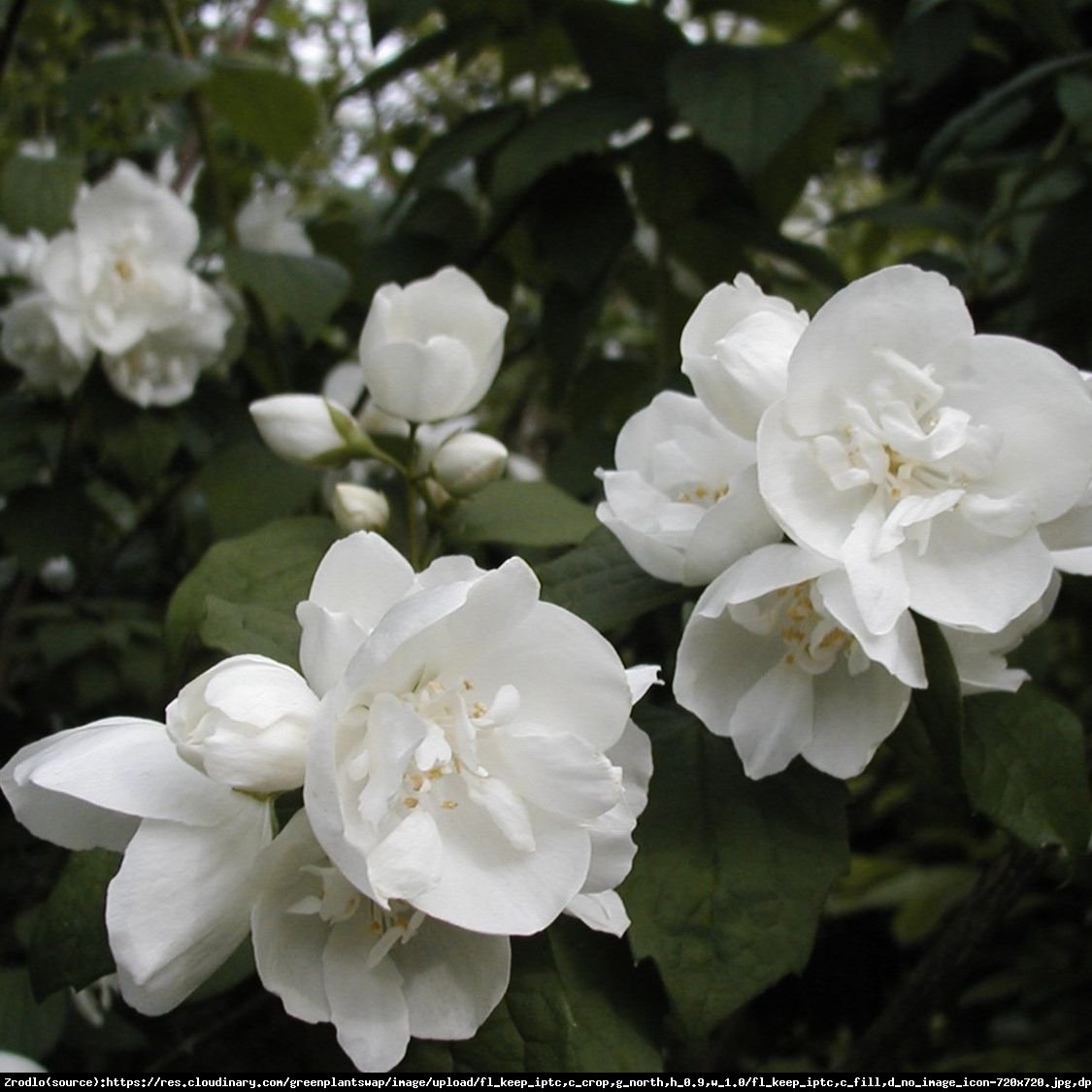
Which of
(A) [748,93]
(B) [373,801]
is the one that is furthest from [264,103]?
(B) [373,801]

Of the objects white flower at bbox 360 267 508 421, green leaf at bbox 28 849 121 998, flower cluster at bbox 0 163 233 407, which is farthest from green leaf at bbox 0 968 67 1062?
flower cluster at bbox 0 163 233 407

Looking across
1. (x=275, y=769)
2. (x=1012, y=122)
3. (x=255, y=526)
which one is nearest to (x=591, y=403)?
(x=255, y=526)

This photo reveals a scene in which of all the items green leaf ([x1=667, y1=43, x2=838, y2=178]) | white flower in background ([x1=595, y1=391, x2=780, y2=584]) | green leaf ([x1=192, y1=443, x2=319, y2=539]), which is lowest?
green leaf ([x1=192, y1=443, x2=319, y2=539])

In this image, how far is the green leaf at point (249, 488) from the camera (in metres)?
1.52

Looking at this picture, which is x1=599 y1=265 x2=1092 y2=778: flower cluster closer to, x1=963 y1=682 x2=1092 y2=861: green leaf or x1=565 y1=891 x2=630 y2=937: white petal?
x1=963 y1=682 x2=1092 y2=861: green leaf

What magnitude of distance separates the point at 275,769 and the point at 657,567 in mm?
333

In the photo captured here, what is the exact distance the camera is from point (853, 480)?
2.59ft

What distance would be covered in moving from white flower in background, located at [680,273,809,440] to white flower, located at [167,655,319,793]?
1.15ft

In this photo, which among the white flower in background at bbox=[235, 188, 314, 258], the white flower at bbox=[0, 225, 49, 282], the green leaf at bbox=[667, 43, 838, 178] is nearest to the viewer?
the green leaf at bbox=[667, 43, 838, 178]

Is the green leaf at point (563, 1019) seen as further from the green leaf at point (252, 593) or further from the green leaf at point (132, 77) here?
the green leaf at point (132, 77)

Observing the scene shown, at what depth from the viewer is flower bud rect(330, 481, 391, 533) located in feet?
3.41

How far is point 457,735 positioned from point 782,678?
27 cm

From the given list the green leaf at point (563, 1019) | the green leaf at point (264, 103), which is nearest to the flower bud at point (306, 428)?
the green leaf at point (563, 1019)

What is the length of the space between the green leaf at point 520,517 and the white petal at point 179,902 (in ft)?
1.41
